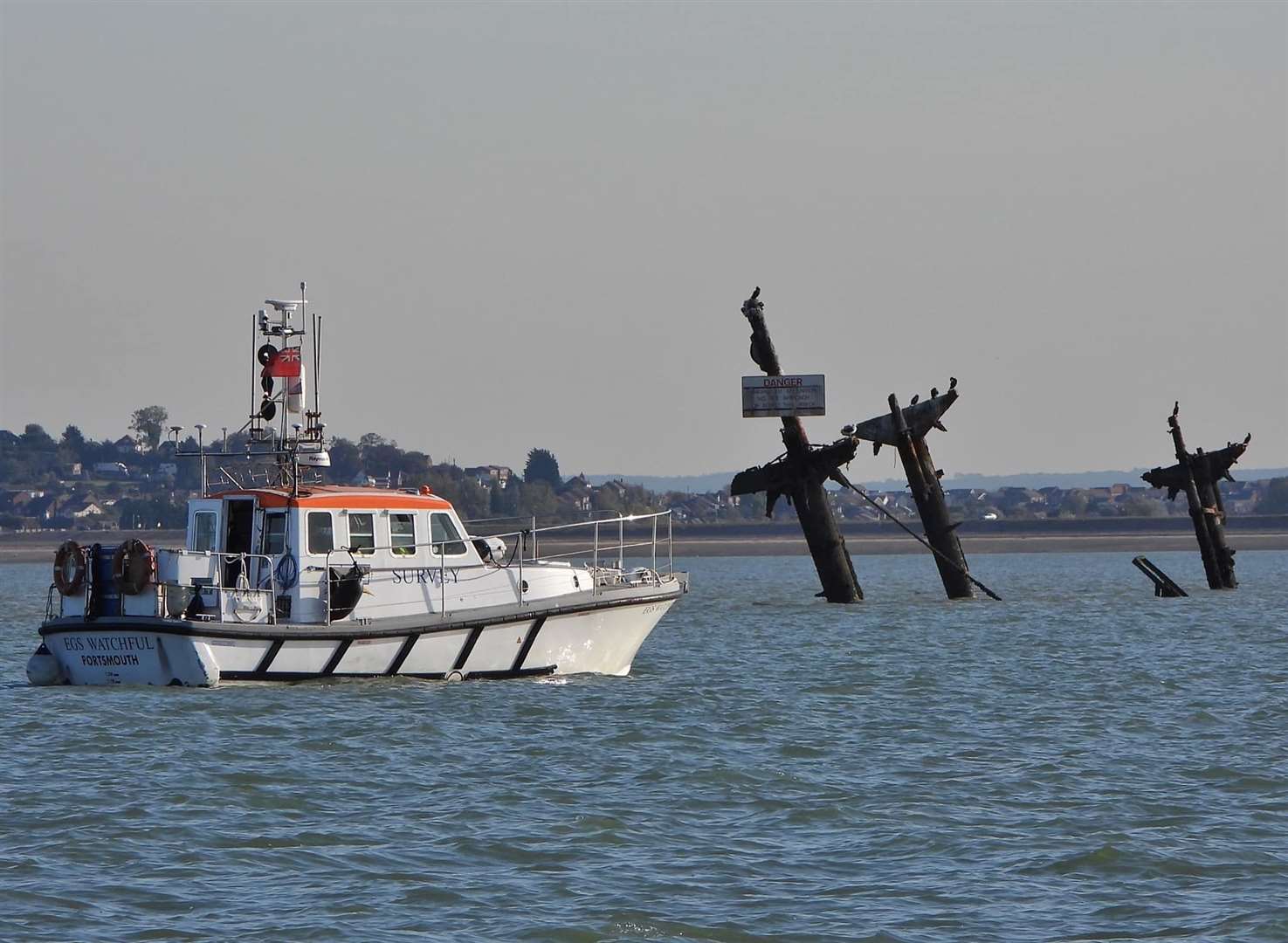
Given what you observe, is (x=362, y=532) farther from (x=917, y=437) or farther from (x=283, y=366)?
(x=917, y=437)

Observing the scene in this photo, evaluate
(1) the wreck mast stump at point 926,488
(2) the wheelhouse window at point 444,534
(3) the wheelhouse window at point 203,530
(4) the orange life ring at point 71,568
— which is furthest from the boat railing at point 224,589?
(1) the wreck mast stump at point 926,488

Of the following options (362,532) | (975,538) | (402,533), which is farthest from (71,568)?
(975,538)

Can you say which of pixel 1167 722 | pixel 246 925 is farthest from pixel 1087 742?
pixel 246 925

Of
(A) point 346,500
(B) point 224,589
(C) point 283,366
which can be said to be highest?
(C) point 283,366

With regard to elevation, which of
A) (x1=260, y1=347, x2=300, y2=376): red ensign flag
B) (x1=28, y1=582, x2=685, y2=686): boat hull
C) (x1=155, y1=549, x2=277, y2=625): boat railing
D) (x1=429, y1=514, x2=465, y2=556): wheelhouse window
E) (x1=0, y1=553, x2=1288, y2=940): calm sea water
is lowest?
(x1=0, y1=553, x2=1288, y2=940): calm sea water

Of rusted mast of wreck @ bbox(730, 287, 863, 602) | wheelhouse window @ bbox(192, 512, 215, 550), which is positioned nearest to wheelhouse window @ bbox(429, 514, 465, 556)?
wheelhouse window @ bbox(192, 512, 215, 550)

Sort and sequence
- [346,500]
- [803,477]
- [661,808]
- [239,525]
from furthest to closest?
[803,477] → [239,525] → [346,500] → [661,808]

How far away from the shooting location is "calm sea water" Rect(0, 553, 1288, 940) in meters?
13.9

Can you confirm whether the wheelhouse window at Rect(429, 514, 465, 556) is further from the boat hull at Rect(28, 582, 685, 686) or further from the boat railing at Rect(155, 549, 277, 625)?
the boat railing at Rect(155, 549, 277, 625)

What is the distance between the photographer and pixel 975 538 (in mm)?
166000

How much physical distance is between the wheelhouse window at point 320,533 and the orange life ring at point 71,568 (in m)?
3.10

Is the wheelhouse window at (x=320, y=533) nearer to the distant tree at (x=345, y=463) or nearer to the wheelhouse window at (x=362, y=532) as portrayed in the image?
the wheelhouse window at (x=362, y=532)

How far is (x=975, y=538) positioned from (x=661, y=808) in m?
151

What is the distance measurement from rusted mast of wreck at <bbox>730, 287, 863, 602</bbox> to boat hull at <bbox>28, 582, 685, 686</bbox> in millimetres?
16201
